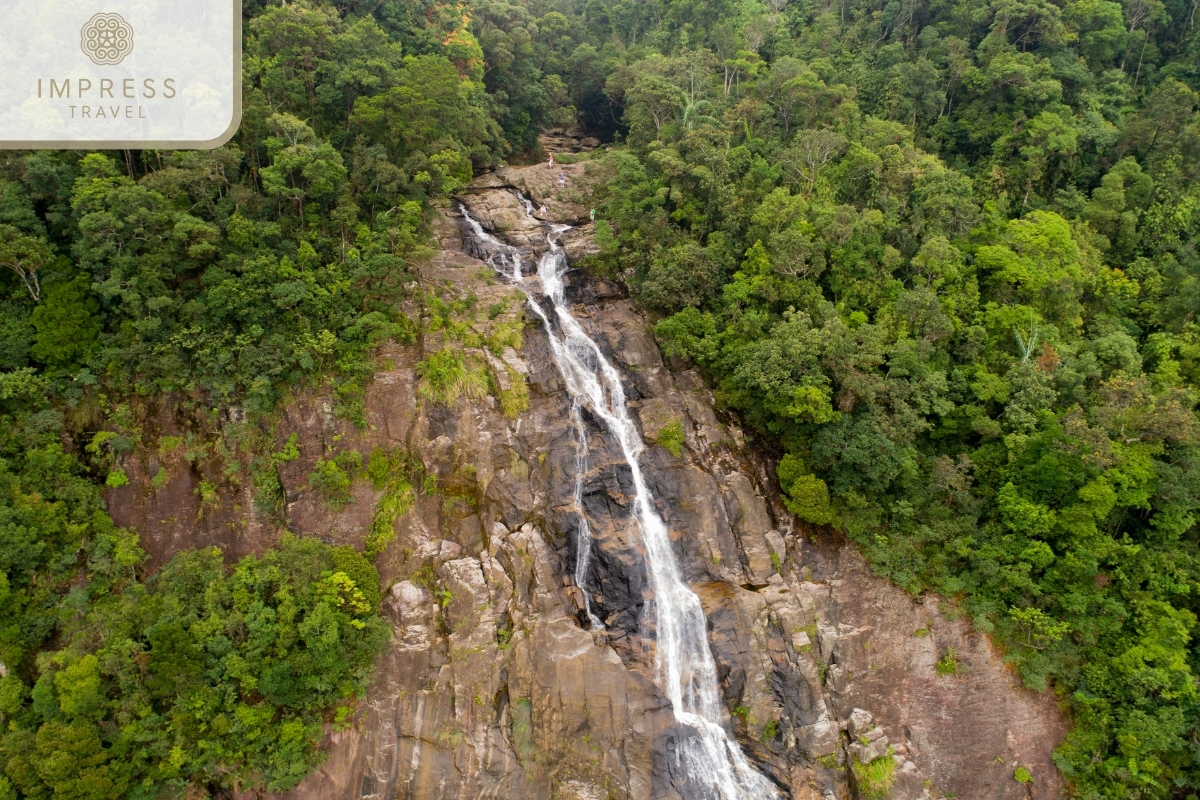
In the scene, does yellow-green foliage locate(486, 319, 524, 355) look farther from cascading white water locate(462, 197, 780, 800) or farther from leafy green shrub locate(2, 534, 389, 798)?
leafy green shrub locate(2, 534, 389, 798)

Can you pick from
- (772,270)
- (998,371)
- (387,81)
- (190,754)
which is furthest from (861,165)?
(190,754)

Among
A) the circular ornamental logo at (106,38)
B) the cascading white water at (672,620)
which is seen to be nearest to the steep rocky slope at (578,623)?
the cascading white water at (672,620)

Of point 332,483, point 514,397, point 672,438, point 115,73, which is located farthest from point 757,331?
point 115,73

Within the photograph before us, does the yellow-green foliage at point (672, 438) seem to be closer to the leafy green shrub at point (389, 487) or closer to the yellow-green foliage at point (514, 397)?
the yellow-green foliage at point (514, 397)

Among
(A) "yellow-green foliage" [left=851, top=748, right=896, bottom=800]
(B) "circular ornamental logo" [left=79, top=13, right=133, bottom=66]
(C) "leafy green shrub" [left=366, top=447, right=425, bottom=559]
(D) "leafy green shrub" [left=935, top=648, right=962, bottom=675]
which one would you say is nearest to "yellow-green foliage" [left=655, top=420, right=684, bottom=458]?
(C) "leafy green shrub" [left=366, top=447, right=425, bottom=559]

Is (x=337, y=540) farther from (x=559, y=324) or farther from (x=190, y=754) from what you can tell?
(x=559, y=324)

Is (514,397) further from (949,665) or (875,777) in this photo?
(949,665)
